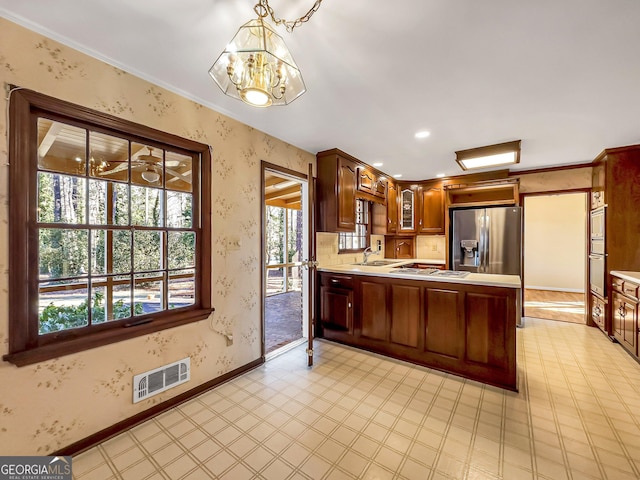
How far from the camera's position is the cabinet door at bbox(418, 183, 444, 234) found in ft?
15.8

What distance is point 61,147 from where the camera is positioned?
1.67m

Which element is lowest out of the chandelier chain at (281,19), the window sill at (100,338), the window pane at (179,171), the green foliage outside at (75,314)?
the window sill at (100,338)

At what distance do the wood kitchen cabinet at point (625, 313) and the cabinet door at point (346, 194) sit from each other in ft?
9.85

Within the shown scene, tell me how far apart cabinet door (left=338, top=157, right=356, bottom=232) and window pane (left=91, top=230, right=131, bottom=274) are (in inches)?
87.7

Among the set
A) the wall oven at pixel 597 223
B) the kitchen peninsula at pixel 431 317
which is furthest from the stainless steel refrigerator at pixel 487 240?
the kitchen peninsula at pixel 431 317

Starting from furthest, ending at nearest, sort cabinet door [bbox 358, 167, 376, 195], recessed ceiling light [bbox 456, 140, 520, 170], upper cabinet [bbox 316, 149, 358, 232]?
1. cabinet door [bbox 358, 167, 376, 195]
2. upper cabinet [bbox 316, 149, 358, 232]
3. recessed ceiling light [bbox 456, 140, 520, 170]

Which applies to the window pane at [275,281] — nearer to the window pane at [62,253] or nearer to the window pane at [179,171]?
the window pane at [179,171]

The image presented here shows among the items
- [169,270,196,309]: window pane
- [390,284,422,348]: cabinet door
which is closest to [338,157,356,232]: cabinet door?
[390,284,422,348]: cabinet door

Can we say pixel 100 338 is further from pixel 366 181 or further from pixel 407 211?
pixel 407 211

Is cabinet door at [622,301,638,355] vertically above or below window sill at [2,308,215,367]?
below

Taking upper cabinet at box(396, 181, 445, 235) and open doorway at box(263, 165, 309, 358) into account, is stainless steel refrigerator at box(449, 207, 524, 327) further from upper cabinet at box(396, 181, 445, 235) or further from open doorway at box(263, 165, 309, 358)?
open doorway at box(263, 165, 309, 358)

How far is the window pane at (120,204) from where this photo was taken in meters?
1.87

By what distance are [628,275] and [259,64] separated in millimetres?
4226

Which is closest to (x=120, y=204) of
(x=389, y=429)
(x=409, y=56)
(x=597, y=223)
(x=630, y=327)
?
(x=409, y=56)
